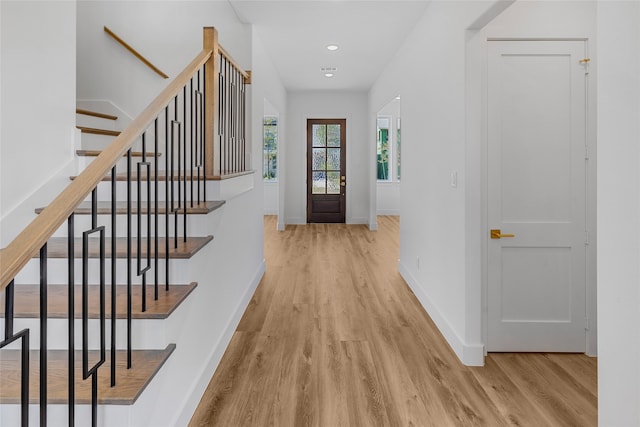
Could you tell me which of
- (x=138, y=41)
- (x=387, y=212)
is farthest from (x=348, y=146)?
(x=138, y=41)

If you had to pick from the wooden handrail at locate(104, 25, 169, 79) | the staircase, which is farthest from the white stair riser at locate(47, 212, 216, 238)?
the wooden handrail at locate(104, 25, 169, 79)

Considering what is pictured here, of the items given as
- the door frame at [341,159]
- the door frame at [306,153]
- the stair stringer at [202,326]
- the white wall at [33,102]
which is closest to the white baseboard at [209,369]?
the stair stringer at [202,326]

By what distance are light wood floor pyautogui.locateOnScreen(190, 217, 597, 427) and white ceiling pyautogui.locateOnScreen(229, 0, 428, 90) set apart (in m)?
2.76

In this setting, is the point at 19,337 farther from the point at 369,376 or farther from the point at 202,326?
Answer: the point at 369,376

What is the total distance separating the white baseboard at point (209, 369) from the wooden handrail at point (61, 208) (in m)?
1.14

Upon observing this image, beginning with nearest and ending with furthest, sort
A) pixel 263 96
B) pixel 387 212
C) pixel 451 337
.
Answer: pixel 451 337, pixel 263 96, pixel 387 212

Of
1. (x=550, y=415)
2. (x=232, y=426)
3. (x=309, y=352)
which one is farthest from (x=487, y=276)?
(x=232, y=426)

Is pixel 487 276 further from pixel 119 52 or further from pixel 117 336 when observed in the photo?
pixel 119 52

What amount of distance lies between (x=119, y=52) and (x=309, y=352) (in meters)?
3.11

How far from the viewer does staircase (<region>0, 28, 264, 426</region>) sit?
1179 millimetres

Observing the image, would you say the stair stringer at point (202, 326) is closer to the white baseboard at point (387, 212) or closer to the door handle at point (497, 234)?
the door handle at point (497, 234)

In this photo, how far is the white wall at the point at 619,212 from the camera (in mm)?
1224

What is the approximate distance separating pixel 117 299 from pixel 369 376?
4.95 feet

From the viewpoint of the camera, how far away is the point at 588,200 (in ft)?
9.04
